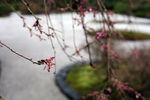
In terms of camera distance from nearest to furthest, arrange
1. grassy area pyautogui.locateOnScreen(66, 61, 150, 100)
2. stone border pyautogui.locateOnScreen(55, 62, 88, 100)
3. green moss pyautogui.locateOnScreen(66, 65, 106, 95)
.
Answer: grassy area pyautogui.locateOnScreen(66, 61, 150, 100) → stone border pyautogui.locateOnScreen(55, 62, 88, 100) → green moss pyautogui.locateOnScreen(66, 65, 106, 95)

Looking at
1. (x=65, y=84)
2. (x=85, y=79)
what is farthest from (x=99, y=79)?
(x=65, y=84)

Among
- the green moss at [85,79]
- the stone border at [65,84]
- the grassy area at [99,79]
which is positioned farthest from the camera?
the green moss at [85,79]

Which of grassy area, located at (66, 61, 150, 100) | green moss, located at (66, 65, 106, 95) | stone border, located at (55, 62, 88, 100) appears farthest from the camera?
green moss, located at (66, 65, 106, 95)

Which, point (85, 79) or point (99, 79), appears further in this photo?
point (85, 79)

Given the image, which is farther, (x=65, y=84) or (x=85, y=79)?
(x=85, y=79)

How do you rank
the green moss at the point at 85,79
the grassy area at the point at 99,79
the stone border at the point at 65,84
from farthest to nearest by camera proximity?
1. the green moss at the point at 85,79
2. the stone border at the point at 65,84
3. the grassy area at the point at 99,79

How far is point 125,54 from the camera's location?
3.04 metres

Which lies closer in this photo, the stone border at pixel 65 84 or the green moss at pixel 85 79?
the stone border at pixel 65 84

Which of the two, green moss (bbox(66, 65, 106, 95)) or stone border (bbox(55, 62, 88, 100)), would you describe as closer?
stone border (bbox(55, 62, 88, 100))

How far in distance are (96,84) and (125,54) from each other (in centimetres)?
76

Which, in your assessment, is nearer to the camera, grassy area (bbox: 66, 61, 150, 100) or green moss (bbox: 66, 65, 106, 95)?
grassy area (bbox: 66, 61, 150, 100)

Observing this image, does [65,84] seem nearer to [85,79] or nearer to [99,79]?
[85,79]

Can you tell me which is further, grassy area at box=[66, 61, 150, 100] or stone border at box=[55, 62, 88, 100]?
stone border at box=[55, 62, 88, 100]

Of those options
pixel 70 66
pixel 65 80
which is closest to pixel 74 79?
pixel 65 80
